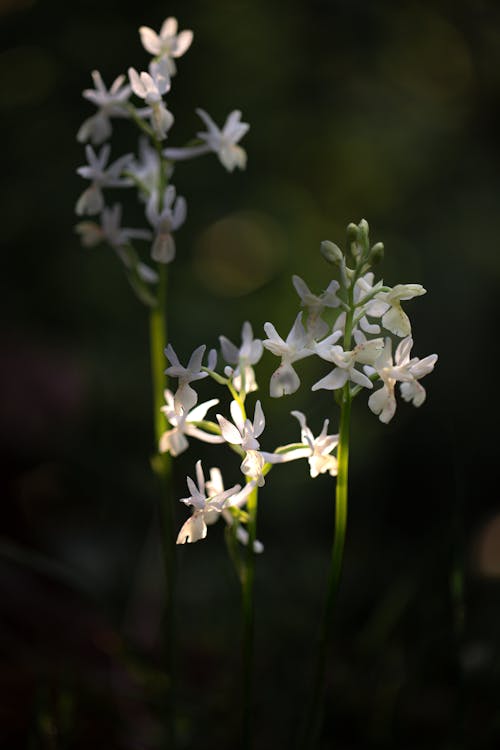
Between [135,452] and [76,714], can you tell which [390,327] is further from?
[135,452]

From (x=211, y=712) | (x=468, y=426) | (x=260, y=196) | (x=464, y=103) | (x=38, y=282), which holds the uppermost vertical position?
(x=464, y=103)

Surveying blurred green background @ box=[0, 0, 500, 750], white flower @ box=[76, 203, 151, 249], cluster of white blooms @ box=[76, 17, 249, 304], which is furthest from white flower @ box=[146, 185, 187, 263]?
blurred green background @ box=[0, 0, 500, 750]

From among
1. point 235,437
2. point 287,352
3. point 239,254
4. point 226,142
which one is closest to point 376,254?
point 287,352

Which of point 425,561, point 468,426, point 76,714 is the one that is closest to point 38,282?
point 468,426

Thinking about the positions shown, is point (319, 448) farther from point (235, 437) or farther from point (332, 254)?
point (332, 254)

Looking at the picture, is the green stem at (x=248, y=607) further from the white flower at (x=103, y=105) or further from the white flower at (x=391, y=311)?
the white flower at (x=103, y=105)

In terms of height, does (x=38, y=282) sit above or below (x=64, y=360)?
above
